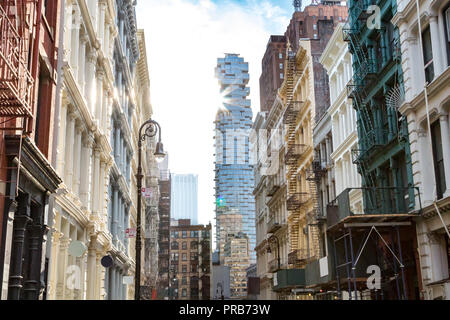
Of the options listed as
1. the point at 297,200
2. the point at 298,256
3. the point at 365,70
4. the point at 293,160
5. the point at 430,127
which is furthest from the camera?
the point at 293,160

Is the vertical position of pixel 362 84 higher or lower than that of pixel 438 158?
higher

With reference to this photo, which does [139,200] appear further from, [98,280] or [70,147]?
[98,280]

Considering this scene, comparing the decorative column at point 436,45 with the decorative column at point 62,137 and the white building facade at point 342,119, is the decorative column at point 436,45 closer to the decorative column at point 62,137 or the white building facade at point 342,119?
the white building facade at point 342,119

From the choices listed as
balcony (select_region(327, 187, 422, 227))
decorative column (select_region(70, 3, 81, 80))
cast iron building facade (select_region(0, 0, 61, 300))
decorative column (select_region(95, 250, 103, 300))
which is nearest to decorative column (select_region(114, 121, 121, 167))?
decorative column (select_region(95, 250, 103, 300))

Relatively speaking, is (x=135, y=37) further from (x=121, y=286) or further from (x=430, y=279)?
(x=430, y=279)

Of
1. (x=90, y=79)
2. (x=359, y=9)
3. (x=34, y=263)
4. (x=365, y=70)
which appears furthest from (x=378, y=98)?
(x=34, y=263)

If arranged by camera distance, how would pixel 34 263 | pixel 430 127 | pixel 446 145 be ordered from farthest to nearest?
1. pixel 430 127
2. pixel 446 145
3. pixel 34 263

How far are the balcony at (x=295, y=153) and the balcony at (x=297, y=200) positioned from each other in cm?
335

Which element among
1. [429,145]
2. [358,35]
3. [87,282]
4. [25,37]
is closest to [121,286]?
[87,282]

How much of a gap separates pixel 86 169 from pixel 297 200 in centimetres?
2352

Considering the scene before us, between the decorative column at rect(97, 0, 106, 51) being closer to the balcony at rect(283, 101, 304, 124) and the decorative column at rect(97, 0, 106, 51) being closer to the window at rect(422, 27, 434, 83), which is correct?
the window at rect(422, 27, 434, 83)

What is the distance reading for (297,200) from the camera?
45.9 m

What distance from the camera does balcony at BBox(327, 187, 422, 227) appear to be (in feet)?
69.4

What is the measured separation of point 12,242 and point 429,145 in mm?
14514
